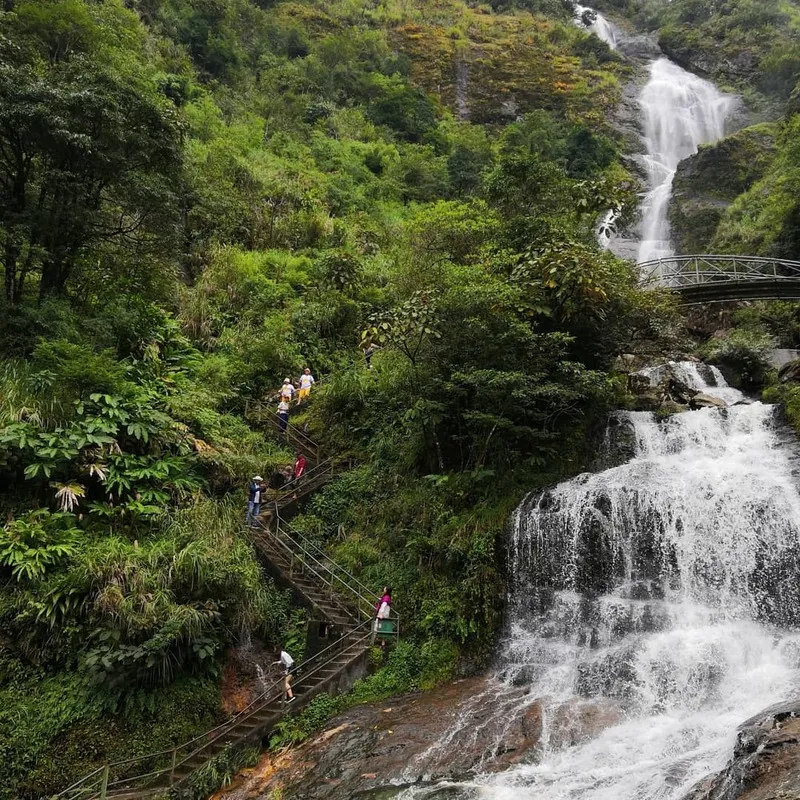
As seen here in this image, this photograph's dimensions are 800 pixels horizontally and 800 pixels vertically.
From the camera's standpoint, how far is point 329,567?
517 inches

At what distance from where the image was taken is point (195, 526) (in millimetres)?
12211

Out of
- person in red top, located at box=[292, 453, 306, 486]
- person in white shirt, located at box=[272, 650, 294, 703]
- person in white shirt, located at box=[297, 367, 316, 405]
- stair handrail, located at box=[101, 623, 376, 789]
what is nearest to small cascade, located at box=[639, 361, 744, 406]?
person in white shirt, located at box=[297, 367, 316, 405]

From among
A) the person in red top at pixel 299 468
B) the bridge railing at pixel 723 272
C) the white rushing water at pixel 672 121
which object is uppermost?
the white rushing water at pixel 672 121

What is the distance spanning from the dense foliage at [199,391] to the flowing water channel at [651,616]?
1.16 meters

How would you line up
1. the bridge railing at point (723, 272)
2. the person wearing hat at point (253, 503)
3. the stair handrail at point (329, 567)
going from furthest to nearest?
the bridge railing at point (723, 272), the person wearing hat at point (253, 503), the stair handrail at point (329, 567)

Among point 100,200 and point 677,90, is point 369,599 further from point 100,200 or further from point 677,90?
point 677,90

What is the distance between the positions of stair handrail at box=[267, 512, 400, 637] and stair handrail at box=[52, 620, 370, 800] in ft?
1.85

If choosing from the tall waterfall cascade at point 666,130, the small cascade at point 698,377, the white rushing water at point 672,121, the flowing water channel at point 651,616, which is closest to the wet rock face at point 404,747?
the flowing water channel at point 651,616

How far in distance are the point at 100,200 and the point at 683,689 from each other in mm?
15571

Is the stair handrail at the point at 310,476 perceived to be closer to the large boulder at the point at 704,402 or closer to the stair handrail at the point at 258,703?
the stair handrail at the point at 258,703

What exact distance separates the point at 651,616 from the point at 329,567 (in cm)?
646

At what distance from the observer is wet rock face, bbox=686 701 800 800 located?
17.1ft

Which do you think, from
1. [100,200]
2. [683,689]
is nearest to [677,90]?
[100,200]

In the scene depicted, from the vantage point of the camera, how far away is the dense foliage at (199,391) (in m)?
9.80
